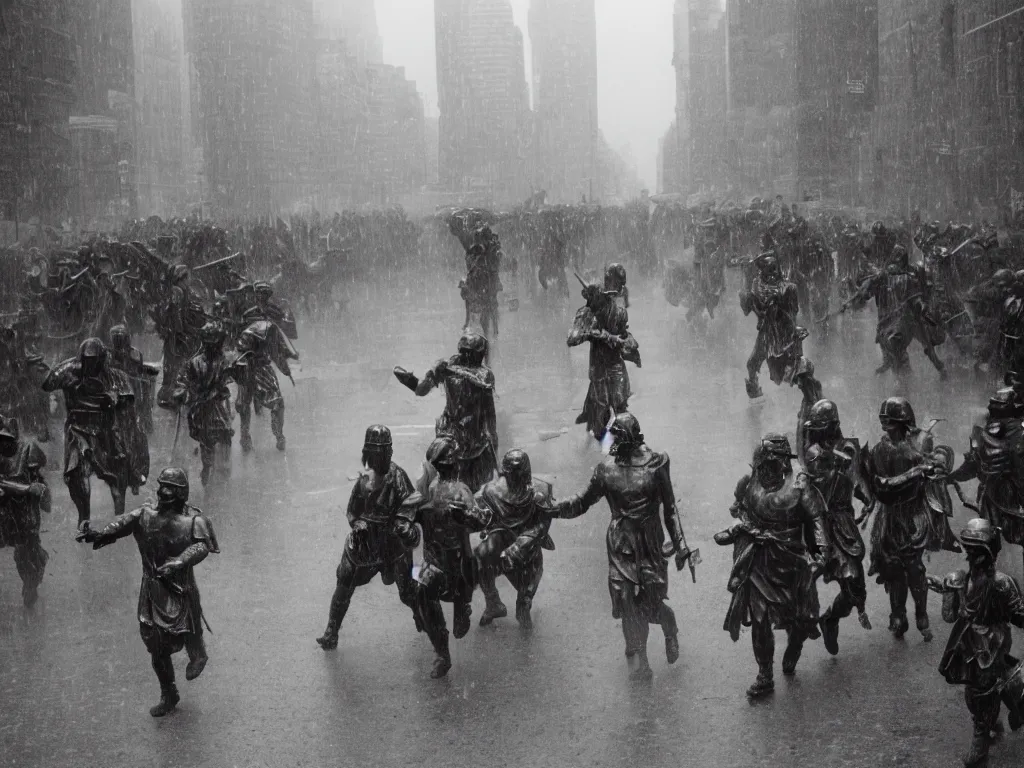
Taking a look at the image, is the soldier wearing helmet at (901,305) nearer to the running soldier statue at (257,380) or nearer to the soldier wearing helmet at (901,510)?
the running soldier statue at (257,380)

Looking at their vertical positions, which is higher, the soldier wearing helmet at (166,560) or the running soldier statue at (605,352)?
the running soldier statue at (605,352)

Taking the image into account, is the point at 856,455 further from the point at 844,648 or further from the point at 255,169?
the point at 255,169

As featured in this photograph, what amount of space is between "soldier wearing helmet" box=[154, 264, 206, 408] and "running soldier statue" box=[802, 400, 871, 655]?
9.35 m

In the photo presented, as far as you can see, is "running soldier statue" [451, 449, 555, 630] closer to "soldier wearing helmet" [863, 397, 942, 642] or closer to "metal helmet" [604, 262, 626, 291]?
"soldier wearing helmet" [863, 397, 942, 642]

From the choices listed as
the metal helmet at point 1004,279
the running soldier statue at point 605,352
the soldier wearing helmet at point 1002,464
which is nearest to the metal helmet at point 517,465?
the soldier wearing helmet at point 1002,464

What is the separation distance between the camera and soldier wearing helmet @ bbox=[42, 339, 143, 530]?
1109 cm

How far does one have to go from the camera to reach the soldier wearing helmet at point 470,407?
410 inches

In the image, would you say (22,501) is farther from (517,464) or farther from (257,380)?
(257,380)

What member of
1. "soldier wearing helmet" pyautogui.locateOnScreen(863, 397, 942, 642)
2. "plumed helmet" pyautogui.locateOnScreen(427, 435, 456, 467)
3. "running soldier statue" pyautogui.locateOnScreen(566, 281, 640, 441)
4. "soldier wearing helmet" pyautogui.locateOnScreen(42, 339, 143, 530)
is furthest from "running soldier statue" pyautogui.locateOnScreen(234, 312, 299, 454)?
"soldier wearing helmet" pyautogui.locateOnScreen(863, 397, 942, 642)

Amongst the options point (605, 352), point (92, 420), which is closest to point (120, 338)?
point (92, 420)

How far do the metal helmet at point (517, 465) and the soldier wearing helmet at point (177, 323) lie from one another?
793cm

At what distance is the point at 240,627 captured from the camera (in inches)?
343

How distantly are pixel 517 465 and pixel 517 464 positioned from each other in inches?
0.4

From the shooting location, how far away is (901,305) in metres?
17.0
